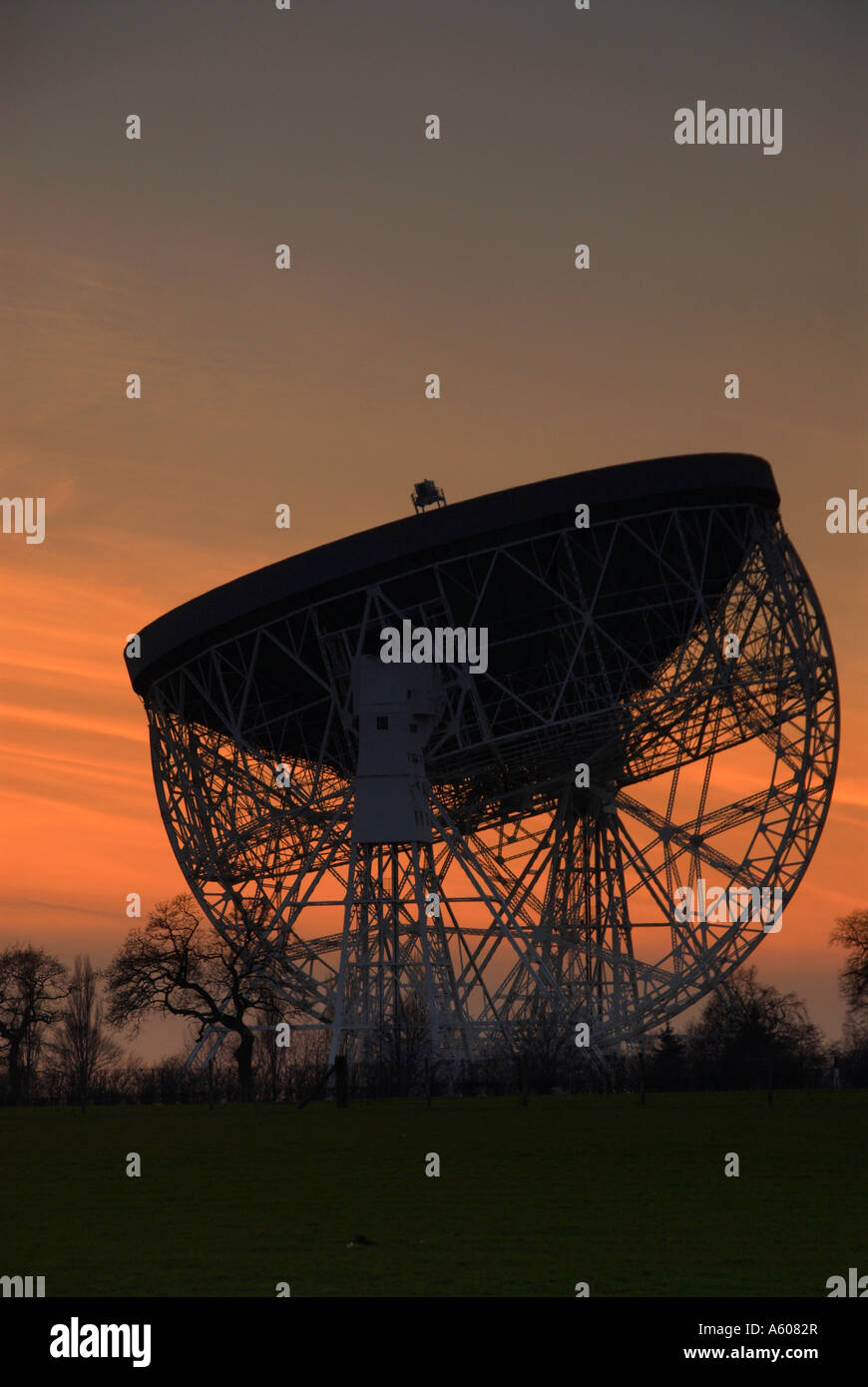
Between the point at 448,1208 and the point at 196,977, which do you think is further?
the point at 196,977

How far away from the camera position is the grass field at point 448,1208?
16969 millimetres

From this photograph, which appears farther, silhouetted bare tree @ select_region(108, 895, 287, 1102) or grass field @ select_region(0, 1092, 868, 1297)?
silhouetted bare tree @ select_region(108, 895, 287, 1102)

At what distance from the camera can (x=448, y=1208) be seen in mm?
22297

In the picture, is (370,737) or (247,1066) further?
(247,1066)

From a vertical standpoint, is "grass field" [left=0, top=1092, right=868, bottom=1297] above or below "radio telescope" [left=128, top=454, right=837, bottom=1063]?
below

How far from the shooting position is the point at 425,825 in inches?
2258

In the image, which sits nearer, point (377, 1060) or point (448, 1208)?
point (448, 1208)

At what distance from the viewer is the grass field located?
1697 cm

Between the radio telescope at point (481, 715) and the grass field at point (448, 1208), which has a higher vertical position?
the radio telescope at point (481, 715)
